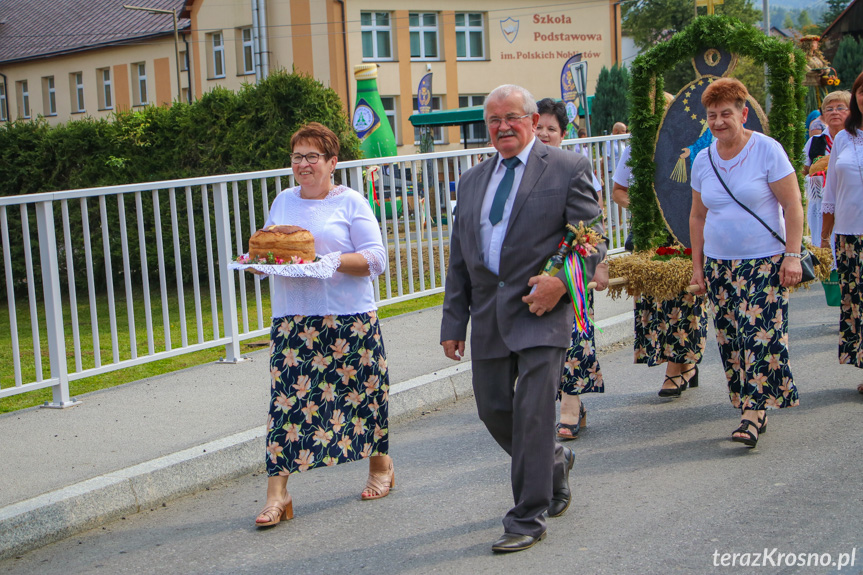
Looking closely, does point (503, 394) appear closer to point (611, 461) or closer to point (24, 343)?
point (611, 461)

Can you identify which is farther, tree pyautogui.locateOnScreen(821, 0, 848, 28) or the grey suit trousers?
tree pyautogui.locateOnScreen(821, 0, 848, 28)

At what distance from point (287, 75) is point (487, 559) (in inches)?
399

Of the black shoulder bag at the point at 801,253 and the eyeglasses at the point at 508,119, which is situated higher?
the eyeglasses at the point at 508,119

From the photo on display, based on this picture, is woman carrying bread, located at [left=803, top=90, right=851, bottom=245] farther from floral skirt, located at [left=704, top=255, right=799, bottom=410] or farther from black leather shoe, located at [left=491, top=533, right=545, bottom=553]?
black leather shoe, located at [left=491, top=533, right=545, bottom=553]

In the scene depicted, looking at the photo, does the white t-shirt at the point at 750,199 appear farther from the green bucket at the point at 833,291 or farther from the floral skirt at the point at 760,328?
the green bucket at the point at 833,291

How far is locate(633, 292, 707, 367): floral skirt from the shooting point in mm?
6469

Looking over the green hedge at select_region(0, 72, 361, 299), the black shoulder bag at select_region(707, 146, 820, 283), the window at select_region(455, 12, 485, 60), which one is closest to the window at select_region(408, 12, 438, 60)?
the window at select_region(455, 12, 485, 60)

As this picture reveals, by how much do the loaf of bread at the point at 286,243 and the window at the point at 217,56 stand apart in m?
43.5

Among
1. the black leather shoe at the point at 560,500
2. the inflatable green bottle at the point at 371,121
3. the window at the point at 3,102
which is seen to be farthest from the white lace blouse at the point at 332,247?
the window at the point at 3,102

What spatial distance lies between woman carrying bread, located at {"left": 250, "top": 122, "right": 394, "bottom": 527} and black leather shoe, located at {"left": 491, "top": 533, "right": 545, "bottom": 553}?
101 centimetres

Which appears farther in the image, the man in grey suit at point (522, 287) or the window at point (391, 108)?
the window at point (391, 108)

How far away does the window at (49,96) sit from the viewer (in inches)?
2187

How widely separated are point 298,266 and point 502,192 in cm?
103

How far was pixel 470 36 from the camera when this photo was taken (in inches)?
1820
